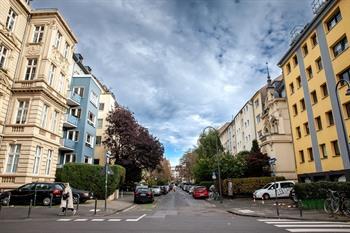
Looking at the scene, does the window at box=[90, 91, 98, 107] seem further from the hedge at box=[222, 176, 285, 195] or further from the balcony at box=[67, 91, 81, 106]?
the hedge at box=[222, 176, 285, 195]

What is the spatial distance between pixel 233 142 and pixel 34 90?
54397 mm

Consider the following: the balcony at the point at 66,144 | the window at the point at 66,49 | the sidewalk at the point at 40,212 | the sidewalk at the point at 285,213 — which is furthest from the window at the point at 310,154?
the window at the point at 66,49

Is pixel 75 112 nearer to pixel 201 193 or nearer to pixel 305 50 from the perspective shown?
pixel 201 193

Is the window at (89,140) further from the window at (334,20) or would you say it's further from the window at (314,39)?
the window at (334,20)

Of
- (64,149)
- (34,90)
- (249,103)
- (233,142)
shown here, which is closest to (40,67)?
(34,90)

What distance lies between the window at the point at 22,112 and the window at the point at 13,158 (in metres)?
2.17

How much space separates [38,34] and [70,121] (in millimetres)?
10945

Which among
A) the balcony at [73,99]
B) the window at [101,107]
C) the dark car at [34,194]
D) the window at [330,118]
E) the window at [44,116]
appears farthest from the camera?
the window at [101,107]

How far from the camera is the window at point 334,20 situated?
25233 mm

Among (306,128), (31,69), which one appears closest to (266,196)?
(306,128)

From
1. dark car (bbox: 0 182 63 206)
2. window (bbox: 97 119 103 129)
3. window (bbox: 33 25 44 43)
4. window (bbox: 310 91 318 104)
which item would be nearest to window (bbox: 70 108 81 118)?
window (bbox: 97 119 103 129)

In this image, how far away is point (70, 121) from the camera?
109ft

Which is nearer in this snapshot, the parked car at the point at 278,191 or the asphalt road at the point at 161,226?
the asphalt road at the point at 161,226

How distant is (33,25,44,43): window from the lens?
2597 centimetres
